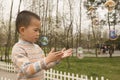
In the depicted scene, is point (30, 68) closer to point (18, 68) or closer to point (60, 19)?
point (18, 68)

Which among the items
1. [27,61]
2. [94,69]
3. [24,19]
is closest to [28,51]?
[27,61]

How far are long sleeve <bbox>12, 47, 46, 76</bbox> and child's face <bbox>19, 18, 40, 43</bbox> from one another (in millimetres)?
127

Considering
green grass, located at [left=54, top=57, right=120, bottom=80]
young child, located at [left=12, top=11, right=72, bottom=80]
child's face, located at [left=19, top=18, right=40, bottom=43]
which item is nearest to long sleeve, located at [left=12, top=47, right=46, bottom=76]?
young child, located at [left=12, top=11, right=72, bottom=80]

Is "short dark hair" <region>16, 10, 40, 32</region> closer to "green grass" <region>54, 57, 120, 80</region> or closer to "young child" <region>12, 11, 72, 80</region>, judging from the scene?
"young child" <region>12, 11, 72, 80</region>

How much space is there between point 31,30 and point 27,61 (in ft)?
0.90

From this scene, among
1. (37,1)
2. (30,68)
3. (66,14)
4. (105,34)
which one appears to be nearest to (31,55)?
(30,68)

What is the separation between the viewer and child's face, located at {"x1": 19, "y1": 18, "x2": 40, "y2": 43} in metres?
2.40

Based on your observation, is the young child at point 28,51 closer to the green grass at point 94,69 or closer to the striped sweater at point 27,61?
the striped sweater at point 27,61

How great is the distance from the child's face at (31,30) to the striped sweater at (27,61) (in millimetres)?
87

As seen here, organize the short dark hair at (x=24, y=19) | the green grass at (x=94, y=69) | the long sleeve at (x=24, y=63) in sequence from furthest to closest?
the green grass at (x=94, y=69) < the short dark hair at (x=24, y=19) < the long sleeve at (x=24, y=63)

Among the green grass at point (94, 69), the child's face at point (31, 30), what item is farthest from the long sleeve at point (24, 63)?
the green grass at point (94, 69)

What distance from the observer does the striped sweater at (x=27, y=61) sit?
2266 millimetres

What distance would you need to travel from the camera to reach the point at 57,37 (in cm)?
2842

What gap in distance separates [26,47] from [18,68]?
0.21 m
